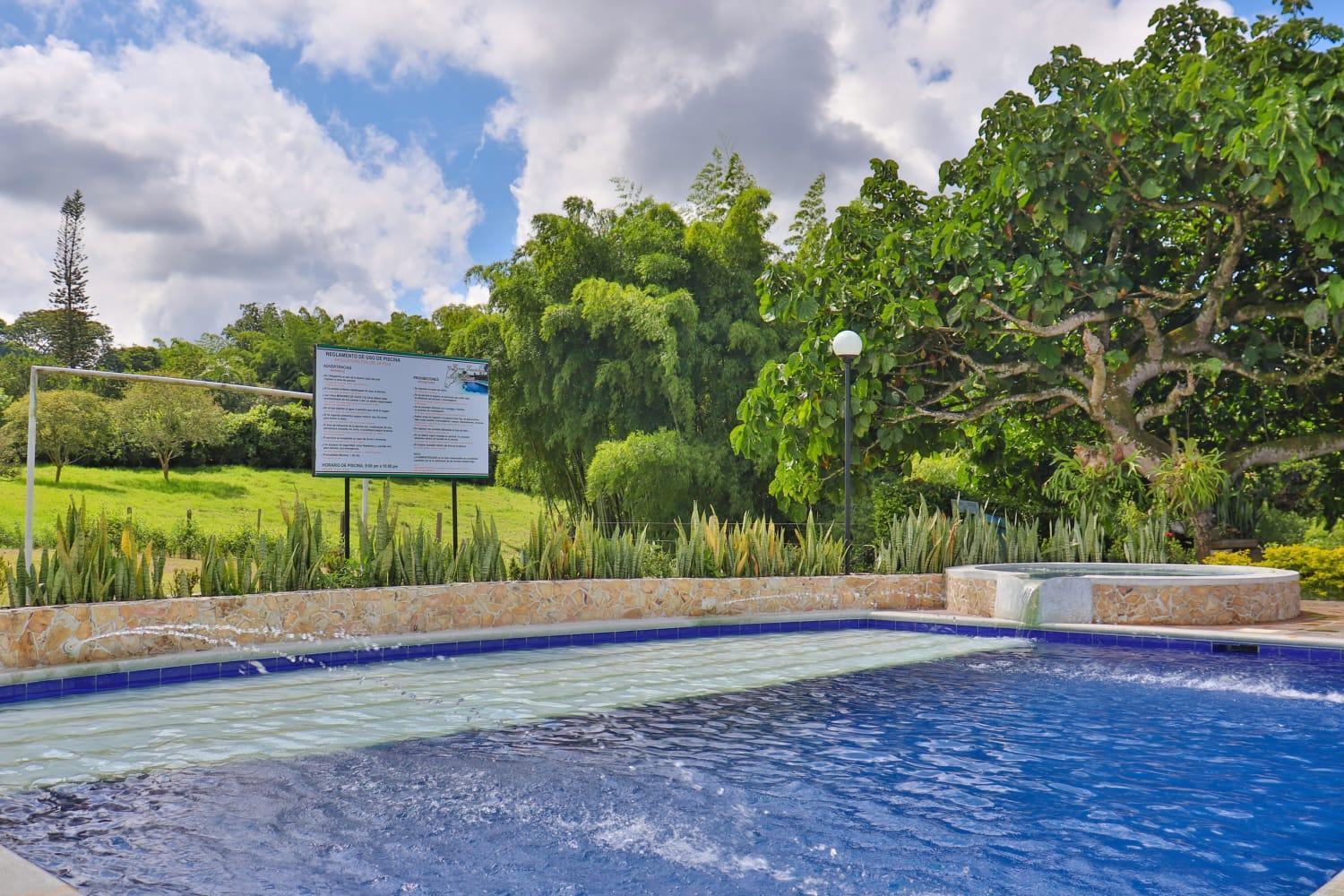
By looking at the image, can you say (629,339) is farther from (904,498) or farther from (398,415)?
(398,415)

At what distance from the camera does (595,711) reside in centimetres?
615

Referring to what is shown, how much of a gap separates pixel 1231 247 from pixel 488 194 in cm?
1628

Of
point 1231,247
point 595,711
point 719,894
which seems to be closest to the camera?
point 719,894

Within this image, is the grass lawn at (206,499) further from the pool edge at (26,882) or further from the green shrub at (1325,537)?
the pool edge at (26,882)

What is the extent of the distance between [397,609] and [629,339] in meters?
11.0

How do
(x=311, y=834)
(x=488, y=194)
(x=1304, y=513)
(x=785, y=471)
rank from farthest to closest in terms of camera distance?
(x=488, y=194) < (x=1304, y=513) < (x=785, y=471) < (x=311, y=834)

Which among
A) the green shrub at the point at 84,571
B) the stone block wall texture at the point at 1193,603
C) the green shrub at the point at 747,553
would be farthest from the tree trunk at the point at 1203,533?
the green shrub at the point at 84,571

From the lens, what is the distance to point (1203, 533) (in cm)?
1276

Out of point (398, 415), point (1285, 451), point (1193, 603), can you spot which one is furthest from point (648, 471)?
point (1193, 603)

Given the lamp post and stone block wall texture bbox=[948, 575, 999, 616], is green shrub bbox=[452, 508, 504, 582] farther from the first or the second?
stone block wall texture bbox=[948, 575, 999, 616]

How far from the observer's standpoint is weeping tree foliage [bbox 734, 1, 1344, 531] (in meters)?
10.8

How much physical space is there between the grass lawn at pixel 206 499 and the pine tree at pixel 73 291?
12.3 meters

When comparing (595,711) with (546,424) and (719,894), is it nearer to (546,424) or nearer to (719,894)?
(719,894)

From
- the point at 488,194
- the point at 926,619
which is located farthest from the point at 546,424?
the point at 926,619
